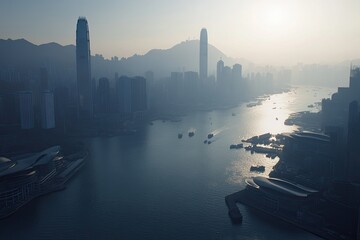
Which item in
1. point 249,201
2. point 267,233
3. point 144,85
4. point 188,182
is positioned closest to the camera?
point 267,233

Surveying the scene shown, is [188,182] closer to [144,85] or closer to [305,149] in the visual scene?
[305,149]

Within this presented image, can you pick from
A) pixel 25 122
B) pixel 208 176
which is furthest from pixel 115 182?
pixel 25 122

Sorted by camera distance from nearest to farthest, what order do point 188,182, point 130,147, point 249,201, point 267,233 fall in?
point 267,233 < point 249,201 < point 188,182 < point 130,147

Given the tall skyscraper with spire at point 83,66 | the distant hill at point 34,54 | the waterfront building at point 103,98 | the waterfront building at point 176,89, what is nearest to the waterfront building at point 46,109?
the tall skyscraper with spire at point 83,66

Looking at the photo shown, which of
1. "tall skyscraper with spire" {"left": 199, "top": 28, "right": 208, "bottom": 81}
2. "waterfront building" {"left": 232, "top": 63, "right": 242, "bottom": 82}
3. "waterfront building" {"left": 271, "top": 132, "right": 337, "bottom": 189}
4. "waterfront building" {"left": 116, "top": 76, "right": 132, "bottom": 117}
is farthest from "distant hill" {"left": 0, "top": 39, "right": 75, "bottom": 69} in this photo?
"waterfront building" {"left": 271, "top": 132, "right": 337, "bottom": 189}

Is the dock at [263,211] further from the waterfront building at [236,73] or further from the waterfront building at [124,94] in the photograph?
the waterfront building at [236,73]

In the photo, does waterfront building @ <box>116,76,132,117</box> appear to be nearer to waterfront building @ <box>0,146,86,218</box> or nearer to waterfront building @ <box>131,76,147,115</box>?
waterfront building @ <box>131,76,147,115</box>
